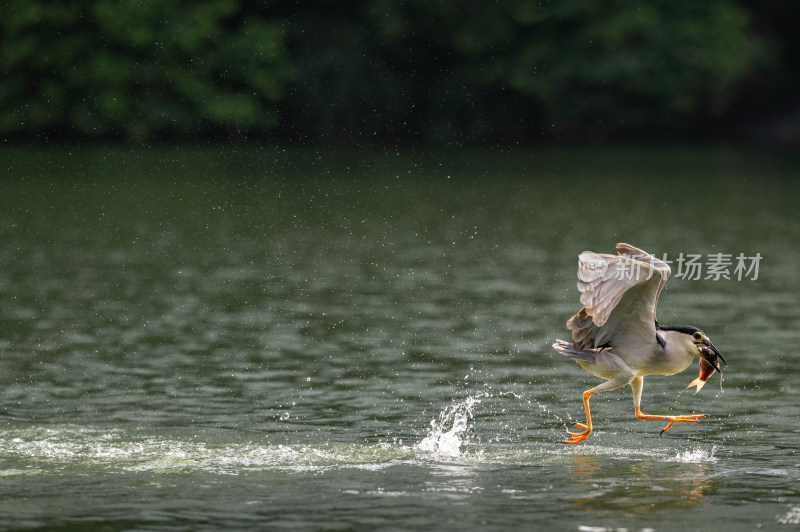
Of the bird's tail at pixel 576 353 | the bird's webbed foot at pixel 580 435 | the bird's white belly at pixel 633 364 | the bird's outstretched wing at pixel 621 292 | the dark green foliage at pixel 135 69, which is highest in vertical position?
the dark green foliage at pixel 135 69

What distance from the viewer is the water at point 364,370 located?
10969 mm

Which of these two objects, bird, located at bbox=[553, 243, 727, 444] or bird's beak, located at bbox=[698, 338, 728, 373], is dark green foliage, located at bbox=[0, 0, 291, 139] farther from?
bird's beak, located at bbox=[698, 338, 728, 373]

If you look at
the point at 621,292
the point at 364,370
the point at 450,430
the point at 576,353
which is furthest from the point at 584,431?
the point at 364,370

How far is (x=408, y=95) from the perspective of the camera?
58688 millimetres

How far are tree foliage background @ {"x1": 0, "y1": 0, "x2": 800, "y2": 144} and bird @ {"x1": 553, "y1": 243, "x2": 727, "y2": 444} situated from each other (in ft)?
142

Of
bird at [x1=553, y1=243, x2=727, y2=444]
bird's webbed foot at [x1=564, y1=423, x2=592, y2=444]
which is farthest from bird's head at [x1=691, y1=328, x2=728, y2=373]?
bird's webbed foot at [x1=564, y1=423, x2=592, y2=444]

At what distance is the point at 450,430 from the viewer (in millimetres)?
13430

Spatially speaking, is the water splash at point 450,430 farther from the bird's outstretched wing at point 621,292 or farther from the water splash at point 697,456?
the water splash at point 697,456

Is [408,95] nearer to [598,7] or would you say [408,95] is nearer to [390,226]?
[598,7]

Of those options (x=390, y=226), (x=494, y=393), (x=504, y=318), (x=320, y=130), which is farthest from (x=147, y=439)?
(x=320, y=130)

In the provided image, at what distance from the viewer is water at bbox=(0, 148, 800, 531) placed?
10969mm

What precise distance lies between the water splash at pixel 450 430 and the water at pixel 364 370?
0.04 m

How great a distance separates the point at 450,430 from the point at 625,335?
7.05 feet

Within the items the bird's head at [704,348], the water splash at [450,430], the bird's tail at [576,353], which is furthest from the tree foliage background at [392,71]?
the bird's head at [704,348]
